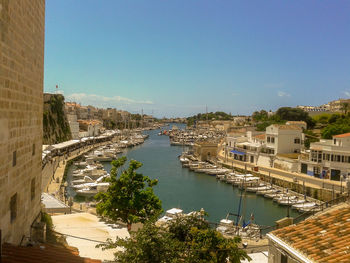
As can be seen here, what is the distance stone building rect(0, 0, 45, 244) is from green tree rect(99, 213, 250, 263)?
203 centimetres

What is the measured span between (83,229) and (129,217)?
2093 millimetres

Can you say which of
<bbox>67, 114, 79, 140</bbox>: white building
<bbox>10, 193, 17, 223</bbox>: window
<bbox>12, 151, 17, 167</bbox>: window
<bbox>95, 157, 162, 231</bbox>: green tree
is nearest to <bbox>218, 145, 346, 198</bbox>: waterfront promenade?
<bbox>95, 157, 162, 231</bbox>: green tree

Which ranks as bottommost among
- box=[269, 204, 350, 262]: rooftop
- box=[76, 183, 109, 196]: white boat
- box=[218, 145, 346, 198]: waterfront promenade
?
box=[76, 183, 109, 196]: white boat

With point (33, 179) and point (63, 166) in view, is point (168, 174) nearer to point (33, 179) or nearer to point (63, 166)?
point (63, 166)

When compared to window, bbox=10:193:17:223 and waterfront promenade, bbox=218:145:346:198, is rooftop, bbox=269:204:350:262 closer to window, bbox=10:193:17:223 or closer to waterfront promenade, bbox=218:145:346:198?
window, bbox=10:193:17:223

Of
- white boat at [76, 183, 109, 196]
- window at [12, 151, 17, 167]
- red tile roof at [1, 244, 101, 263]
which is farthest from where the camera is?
white boat at [76, 183, 109, 196]

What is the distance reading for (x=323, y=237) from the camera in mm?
6484

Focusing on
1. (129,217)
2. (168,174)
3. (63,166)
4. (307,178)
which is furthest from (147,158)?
(129,217)

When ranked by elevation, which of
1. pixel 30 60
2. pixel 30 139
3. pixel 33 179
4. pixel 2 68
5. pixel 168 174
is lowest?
pixel 168 174

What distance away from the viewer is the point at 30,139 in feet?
19.7

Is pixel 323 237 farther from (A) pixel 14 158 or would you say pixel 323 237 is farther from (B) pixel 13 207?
(A) pixel 14 158

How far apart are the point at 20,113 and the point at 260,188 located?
1021 inches

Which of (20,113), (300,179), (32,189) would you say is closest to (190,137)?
(300,179)

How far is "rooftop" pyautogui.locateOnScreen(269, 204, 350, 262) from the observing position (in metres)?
5.73
